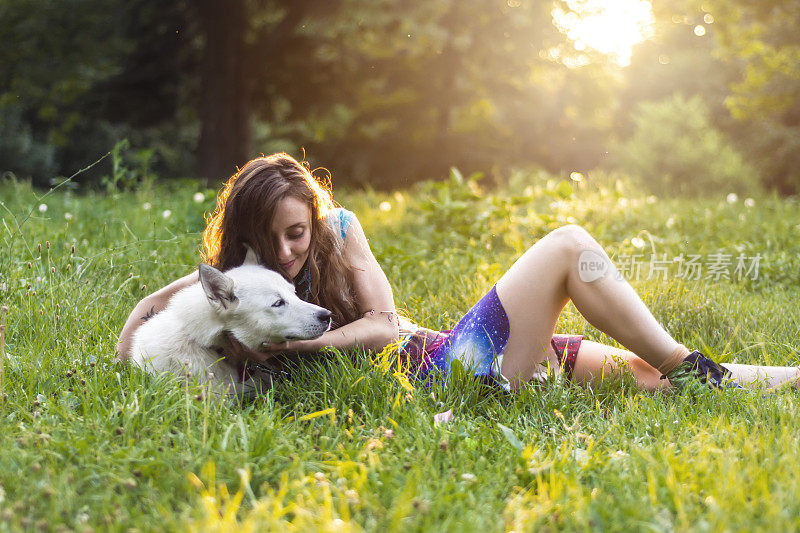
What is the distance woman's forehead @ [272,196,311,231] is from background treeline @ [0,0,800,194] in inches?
147

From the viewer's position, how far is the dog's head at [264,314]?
267cm

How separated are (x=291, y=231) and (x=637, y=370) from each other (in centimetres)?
165

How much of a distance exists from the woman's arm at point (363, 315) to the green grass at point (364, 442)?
10 centimetres

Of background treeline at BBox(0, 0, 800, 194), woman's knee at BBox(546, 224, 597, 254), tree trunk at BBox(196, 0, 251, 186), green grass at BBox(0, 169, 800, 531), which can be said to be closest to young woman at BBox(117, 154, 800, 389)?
woman's knee at BBox(546, 224, 597, 254)

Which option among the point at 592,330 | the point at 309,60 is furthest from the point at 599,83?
the point at 592,330

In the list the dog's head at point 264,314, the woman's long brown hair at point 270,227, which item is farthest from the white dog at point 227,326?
the woman's long brown hair at point 270,227

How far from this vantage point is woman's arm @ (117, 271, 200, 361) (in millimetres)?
2850

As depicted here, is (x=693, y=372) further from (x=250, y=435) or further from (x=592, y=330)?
(x=250, y=435)

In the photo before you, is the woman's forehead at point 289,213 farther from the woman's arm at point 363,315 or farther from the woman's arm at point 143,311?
the woman's arm at point 143,311

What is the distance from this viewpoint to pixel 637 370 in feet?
9.72

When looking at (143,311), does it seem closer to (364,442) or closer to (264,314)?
(264,314)

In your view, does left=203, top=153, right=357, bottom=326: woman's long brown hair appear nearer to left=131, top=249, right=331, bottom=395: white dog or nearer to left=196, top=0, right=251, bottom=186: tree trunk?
left=131, top=249, right=331, bottom=395: white dog

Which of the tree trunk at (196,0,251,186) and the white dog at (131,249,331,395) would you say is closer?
the white dog at (131,249,331,395)

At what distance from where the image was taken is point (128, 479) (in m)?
1.85
